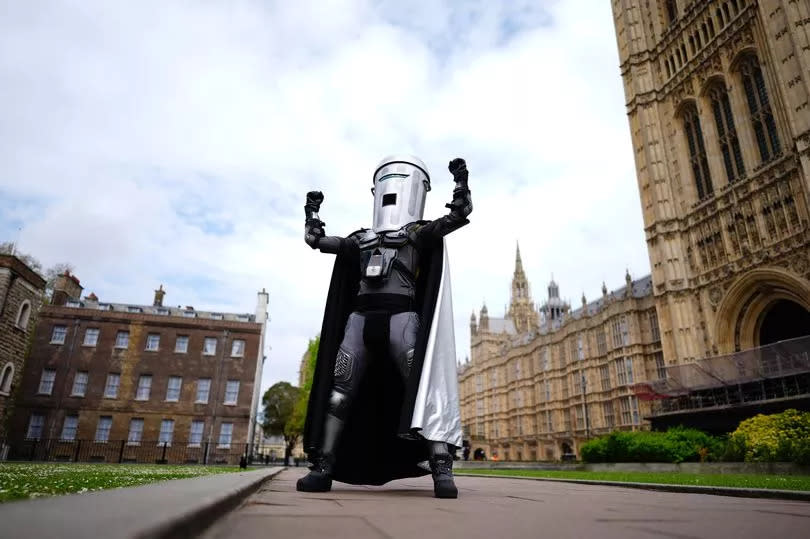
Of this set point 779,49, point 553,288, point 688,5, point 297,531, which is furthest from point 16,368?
point 553,288

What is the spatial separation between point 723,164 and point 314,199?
1066 inches

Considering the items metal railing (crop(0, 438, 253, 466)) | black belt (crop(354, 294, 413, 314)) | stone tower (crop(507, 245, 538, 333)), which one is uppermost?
stone tower (crop(507, 245, 538, 333))

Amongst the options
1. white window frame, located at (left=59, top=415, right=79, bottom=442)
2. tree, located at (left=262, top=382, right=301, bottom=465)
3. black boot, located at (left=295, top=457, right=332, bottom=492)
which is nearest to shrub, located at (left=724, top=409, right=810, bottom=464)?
black boot, located at (left=295, top=457, right=332, bottom=492)

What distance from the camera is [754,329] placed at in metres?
22.7

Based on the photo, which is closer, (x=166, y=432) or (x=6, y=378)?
(x=6, y=378)

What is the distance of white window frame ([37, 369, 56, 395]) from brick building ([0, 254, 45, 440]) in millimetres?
5211

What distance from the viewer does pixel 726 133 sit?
981 inches

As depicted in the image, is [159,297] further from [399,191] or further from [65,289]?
[399,191]

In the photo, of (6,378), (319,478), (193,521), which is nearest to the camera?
(193,521)

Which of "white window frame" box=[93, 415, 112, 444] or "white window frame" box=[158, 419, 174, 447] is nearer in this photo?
"white window frame" box=[93, 415, 112, 444]

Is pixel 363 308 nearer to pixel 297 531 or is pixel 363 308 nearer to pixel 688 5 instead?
pixel 297 531

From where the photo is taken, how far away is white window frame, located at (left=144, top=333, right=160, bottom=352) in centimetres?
2520

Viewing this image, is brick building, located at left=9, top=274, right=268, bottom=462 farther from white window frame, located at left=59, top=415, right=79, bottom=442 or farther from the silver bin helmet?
the silver bin helmet

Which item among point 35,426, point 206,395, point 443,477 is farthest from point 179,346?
point 443,477
